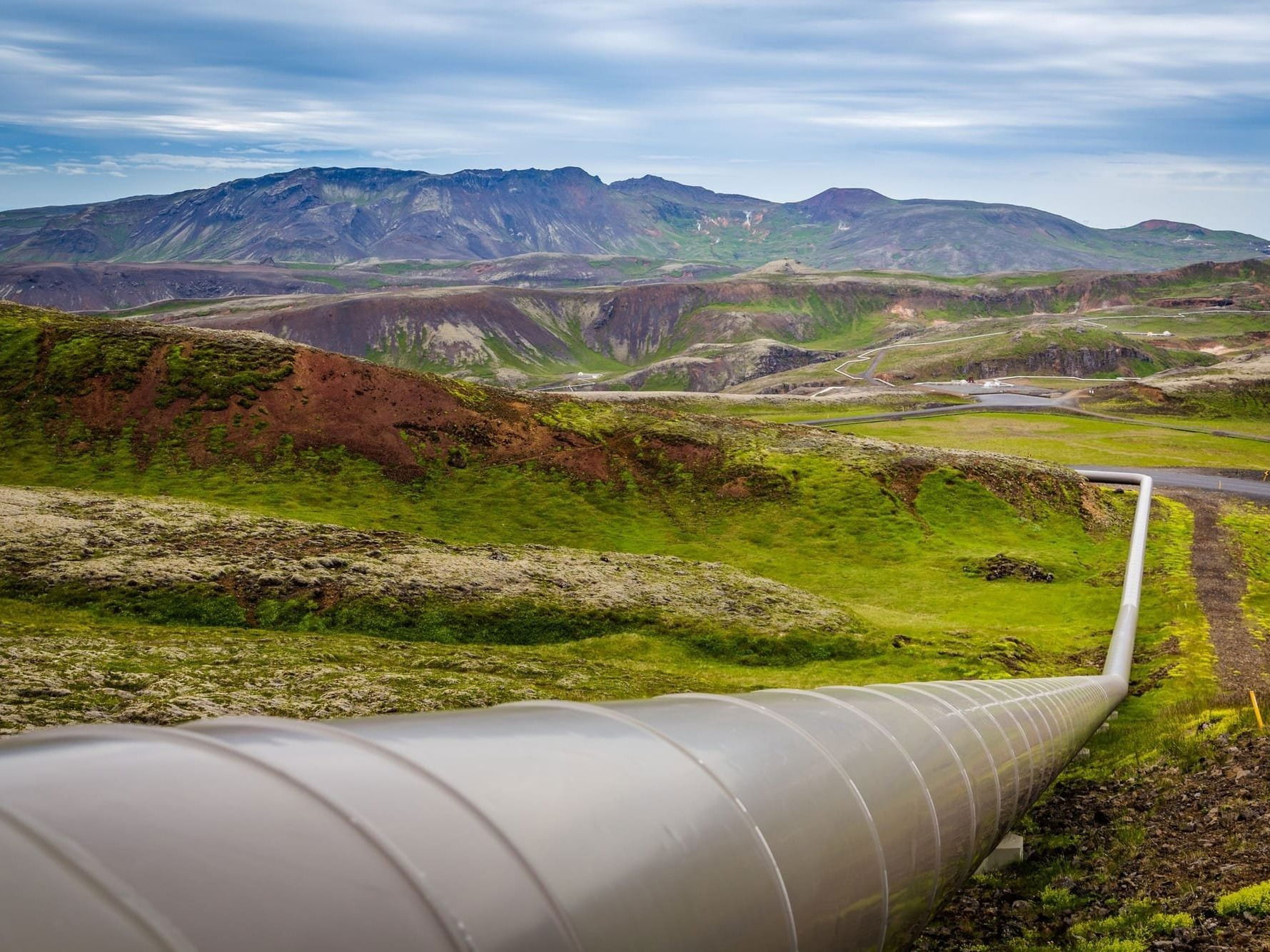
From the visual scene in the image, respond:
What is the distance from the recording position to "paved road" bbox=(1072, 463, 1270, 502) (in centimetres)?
8656

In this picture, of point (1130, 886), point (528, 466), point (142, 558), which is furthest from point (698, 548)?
point (1130, 886)

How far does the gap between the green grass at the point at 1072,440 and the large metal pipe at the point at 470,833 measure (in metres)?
96.6

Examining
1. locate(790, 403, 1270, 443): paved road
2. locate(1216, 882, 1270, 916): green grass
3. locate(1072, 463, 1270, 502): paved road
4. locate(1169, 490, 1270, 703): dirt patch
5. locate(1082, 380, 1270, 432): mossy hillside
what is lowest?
locate(1169, 490, 1270, 703): dirt patch

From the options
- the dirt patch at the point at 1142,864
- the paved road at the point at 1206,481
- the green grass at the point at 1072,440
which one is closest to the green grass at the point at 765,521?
the paved road at the point at 1206,481

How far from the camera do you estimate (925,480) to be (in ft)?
254

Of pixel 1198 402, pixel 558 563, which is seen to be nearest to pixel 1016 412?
pixel 1198 402

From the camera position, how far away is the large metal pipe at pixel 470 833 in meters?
4.04

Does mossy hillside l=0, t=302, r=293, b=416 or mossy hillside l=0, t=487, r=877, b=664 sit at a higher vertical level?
mossy hillside l=0, t=302, r=293, b=416

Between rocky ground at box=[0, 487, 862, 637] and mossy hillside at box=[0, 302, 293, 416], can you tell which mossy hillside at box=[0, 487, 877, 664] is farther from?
mossy hillside at box=[0, 302, 293, 416]

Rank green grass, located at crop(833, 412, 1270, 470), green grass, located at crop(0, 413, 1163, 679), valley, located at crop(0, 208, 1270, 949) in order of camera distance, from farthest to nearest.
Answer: green grass, located at crop(833, 412, 1270, 470)
green grass, located at crop(0, 413, 1163, 679)
valley, located at crop(0, 208, 1270, 949)

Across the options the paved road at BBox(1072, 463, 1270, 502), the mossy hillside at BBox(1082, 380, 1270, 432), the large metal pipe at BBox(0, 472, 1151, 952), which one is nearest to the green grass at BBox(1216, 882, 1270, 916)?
the large metal pipe at BBox(0, 472, 1151, 952)

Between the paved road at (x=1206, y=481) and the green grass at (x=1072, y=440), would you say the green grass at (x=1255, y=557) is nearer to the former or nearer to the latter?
the paved road at (x=1206, y=481)

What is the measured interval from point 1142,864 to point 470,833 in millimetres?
19584

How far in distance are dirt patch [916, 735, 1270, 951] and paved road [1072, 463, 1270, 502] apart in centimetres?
7365
